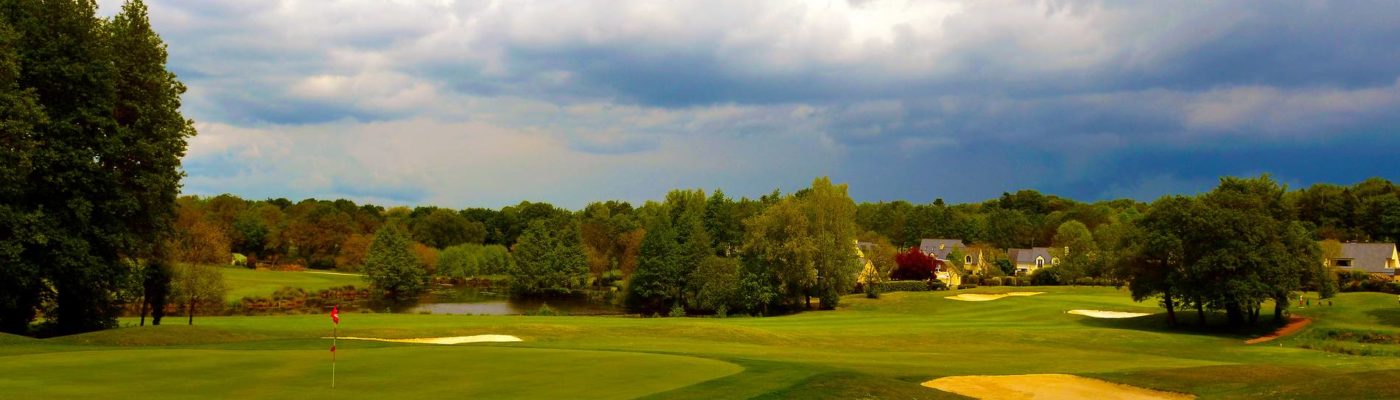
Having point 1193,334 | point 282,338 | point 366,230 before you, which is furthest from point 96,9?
point 366,230

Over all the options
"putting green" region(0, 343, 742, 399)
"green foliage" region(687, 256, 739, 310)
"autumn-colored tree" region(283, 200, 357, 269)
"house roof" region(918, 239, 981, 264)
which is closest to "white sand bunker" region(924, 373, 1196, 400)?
"putting green" region(0, 343, 742, 399)

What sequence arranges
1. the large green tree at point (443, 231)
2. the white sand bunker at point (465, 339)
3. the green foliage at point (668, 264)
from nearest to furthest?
the white sand bunker at point (465, 339), the green foliage at point (668, 264), the large green tree at point (443, 231)

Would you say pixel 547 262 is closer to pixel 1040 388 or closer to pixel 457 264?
pixel 457 264

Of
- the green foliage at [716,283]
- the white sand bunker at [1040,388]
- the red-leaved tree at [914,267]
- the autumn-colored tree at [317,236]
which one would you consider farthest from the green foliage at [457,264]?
the white sand bunker at [1040,388]

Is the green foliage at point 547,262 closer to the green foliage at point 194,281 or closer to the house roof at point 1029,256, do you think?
the green foliage at point 194,281

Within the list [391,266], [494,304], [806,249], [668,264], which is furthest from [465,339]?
[391,266]

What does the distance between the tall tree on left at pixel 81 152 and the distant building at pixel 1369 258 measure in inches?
4151

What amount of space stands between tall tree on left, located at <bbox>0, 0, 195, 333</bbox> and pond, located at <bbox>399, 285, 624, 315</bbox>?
32.8 m

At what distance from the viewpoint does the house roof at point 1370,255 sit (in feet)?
308

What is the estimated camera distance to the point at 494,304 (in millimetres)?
80562

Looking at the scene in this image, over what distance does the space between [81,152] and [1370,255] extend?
114594mm

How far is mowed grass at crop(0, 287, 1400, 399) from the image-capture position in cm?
1753

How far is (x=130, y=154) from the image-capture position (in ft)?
112

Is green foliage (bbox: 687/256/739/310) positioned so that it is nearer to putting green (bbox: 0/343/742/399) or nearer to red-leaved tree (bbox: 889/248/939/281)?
red-leaved tree (bbox: 889/248/939/281)
